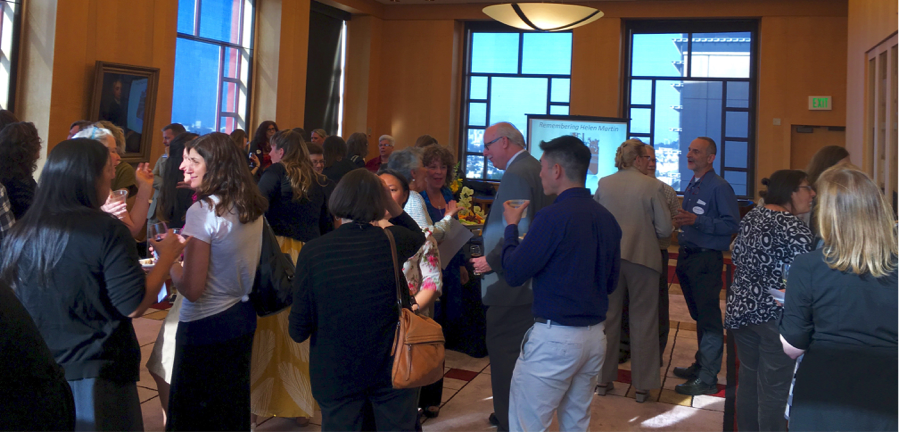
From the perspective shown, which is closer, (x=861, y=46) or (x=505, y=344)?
(x=505, y=344)

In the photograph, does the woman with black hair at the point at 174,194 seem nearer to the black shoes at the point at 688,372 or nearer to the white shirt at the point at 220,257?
the white shirt at the point at 220,257

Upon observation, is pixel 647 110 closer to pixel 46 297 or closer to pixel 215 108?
pixel 215 108

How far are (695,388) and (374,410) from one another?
2.73 meters

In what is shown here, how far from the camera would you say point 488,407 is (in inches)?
154

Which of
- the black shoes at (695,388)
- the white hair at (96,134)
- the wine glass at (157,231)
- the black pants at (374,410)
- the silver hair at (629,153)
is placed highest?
the silver hair at (629,153)

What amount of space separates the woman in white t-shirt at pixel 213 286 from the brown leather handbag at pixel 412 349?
60cm

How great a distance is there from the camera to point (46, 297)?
1.94 meters

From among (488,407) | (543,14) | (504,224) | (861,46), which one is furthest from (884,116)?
(504,224)

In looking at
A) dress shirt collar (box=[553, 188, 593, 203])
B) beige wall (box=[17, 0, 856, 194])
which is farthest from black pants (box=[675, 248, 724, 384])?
beige wall (box=[17, 0, 856, 194])

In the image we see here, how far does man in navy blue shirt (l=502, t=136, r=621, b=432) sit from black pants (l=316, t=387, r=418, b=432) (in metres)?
0.53

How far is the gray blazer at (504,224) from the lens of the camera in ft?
10.4

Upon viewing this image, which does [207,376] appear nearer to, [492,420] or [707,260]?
[492,420]

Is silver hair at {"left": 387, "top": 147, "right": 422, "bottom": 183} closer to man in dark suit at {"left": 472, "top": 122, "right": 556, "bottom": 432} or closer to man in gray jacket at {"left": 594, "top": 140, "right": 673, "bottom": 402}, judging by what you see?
man in dark suit at {"left": 472, "top": 122, "right": 556, "bottom": 432}

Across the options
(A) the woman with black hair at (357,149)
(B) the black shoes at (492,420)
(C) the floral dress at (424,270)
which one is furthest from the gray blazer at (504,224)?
(A) the woman with black hair at (357,149)
